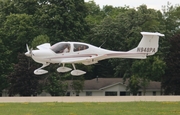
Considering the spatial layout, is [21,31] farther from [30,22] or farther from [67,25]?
[67,25]

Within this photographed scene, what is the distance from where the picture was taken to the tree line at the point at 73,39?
50544mm

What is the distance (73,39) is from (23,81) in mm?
10119

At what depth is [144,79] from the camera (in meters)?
52.6

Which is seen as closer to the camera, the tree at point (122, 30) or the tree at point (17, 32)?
the tree at point (122, 30)

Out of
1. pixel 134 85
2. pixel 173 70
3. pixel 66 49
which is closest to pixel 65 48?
pixel 66 49

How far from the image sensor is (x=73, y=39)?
189ft

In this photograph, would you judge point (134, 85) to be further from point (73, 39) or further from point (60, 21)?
point (60, 21)

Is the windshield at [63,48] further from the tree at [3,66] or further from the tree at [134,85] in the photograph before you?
the tree at [134,85]

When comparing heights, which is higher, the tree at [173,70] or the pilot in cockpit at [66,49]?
the pilot in cockpit at [66,49]

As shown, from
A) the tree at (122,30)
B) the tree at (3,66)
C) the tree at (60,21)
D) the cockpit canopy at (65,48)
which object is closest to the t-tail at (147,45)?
the cockpit canopy at (65,48)
